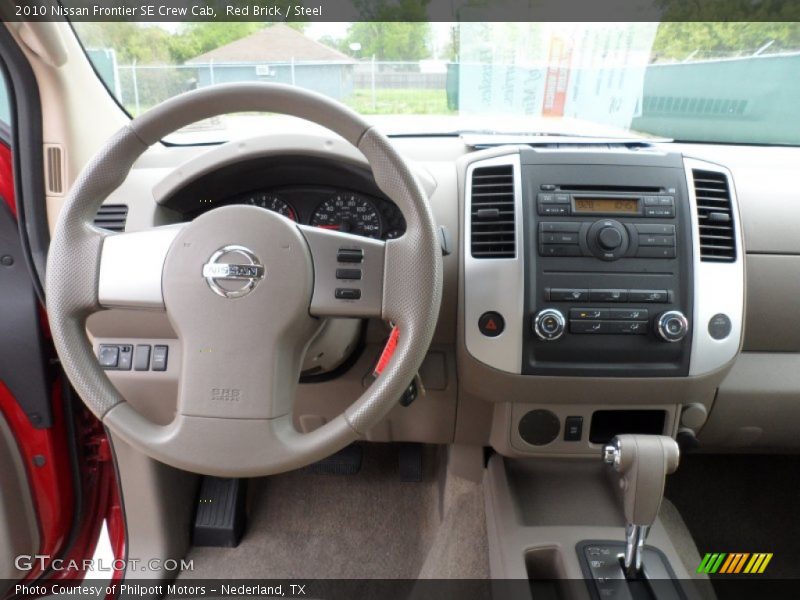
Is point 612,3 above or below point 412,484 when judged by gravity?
above

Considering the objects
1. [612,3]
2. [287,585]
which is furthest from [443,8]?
[287,585]

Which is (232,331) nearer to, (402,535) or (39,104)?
(39,104)

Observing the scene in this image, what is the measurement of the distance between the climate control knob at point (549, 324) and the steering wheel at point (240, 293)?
1.04 feet

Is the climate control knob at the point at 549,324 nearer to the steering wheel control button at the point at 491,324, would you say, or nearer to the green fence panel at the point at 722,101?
the steering wheel control button at the point at 491,324

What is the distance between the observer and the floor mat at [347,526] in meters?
1.62

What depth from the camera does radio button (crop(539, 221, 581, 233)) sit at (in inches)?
44.5

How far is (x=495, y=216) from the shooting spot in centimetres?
115

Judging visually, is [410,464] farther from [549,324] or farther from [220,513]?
[549,324]

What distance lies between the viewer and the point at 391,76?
1.36m

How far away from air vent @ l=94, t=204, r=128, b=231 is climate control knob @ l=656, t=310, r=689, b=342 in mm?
1126

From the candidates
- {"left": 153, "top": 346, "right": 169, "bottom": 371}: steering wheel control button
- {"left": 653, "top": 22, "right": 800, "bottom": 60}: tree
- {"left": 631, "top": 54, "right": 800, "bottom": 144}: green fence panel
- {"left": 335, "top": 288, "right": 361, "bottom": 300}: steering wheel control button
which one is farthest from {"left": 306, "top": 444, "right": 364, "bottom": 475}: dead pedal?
{"left": 653, "top": 22, "right": 800, "bottom": 60}: tree

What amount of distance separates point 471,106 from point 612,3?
1.27 feet

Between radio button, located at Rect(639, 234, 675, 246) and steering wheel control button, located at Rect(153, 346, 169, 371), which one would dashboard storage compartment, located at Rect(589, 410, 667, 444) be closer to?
radio button, located at Rect(639, 234, 675, 246)

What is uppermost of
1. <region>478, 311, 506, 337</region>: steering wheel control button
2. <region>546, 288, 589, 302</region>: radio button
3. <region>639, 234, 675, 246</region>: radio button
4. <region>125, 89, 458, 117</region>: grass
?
<region>125, 89, 458, 117</region>: grass
